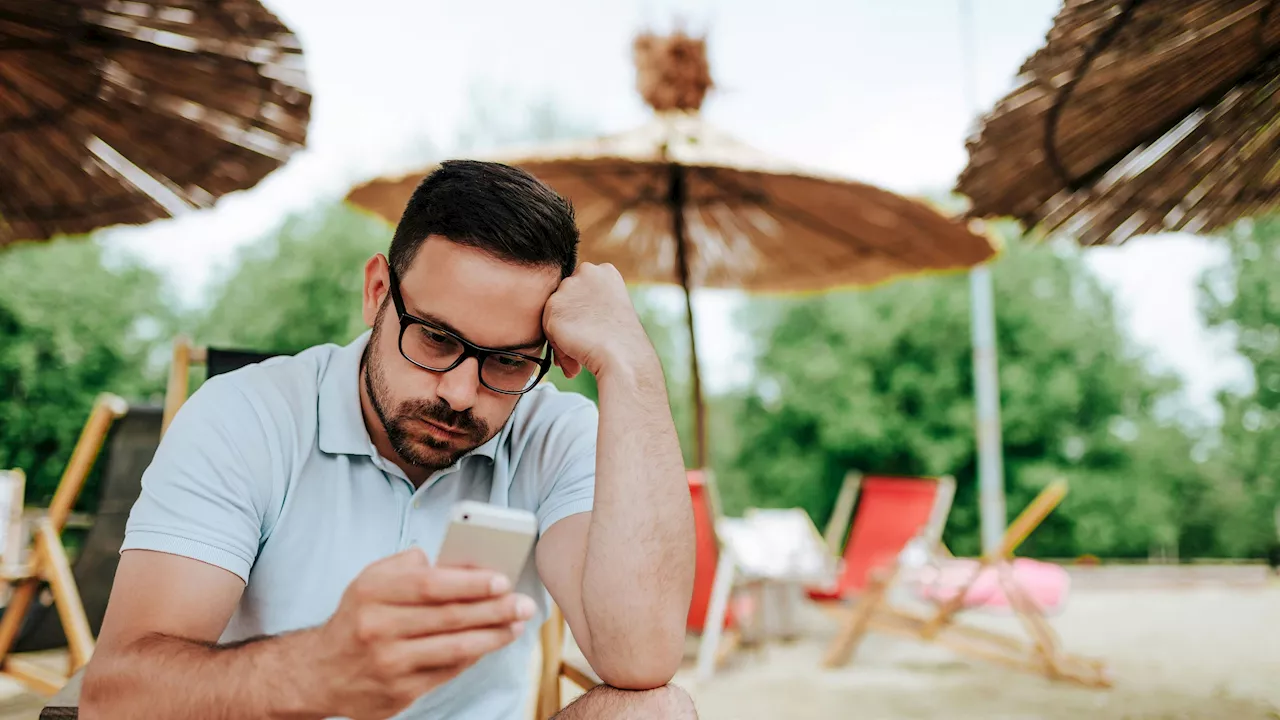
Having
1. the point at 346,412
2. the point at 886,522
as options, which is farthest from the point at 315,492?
the point at 886,522

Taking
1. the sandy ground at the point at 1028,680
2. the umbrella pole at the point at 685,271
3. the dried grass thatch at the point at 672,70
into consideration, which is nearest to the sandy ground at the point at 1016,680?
the sandy ground at the point at 1028,680

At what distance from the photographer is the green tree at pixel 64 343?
9.60 m

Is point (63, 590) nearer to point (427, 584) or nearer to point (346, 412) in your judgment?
point (346, 412)

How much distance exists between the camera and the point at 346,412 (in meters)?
1.54

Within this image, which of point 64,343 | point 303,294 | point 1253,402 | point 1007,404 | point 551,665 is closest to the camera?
point 551,665

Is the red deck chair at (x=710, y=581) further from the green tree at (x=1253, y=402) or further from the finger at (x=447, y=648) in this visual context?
the green tree at (x=1253, y=402)

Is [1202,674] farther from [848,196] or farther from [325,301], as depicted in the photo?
[325,301]

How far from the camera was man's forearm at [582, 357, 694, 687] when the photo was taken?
4.44ft

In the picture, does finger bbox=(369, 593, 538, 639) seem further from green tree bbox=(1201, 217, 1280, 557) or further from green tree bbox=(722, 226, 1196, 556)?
green tree bbox=(1201, 217, 1280, 557)

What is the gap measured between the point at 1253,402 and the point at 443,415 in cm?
1643

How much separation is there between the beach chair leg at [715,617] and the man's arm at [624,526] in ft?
11.1

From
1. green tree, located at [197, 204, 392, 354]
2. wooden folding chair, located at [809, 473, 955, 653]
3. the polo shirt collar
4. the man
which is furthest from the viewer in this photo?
green tree, located at [197, 204, 392, 354]

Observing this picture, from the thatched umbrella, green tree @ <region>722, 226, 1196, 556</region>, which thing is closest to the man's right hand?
the thatched umbrella

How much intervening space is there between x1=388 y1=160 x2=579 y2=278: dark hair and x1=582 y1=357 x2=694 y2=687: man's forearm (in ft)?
0.90
